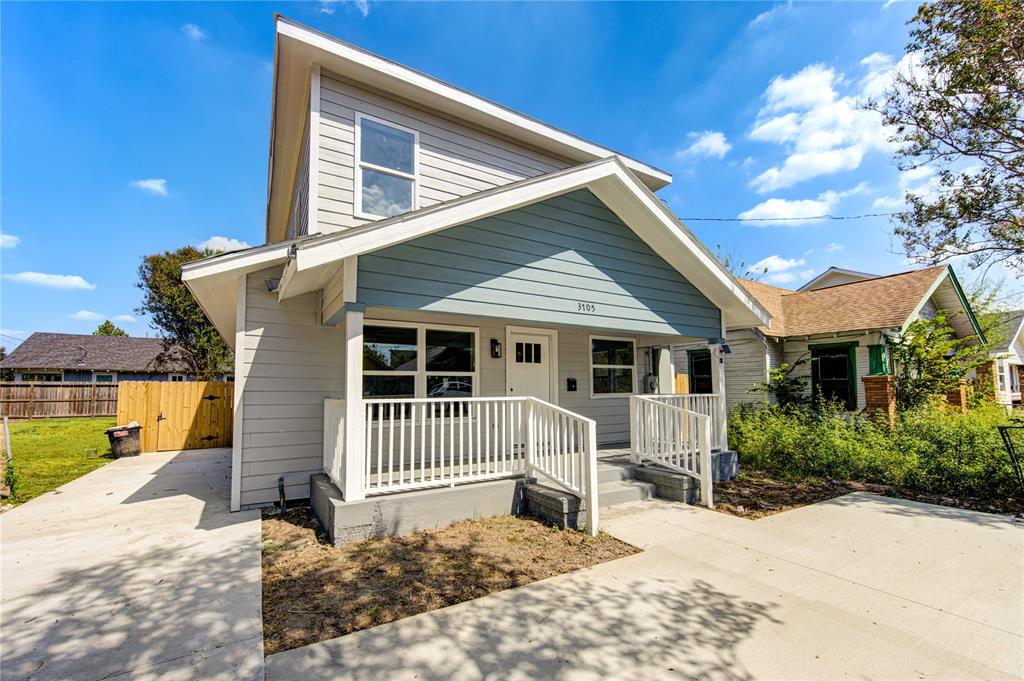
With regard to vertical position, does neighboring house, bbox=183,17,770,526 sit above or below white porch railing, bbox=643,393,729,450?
above

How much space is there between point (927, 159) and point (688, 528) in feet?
27.3

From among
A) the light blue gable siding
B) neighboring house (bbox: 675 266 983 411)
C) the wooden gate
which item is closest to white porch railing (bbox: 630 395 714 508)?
the light blue gable siding

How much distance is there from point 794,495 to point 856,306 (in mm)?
7812

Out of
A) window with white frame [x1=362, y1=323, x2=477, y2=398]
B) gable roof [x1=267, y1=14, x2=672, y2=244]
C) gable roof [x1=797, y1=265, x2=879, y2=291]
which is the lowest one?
window with white frame [x1=362, y1=323, x2=477, y2=398]

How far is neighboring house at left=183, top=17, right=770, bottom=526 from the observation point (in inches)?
190

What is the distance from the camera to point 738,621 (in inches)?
118

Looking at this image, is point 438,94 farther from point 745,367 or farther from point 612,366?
point 745,367

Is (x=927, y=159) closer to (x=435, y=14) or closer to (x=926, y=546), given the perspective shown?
(x=926, y=546)

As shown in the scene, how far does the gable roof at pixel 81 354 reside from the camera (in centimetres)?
2761

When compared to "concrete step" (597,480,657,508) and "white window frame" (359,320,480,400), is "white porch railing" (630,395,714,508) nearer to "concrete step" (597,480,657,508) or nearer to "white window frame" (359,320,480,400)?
"concrete step" (597,480,657,508)

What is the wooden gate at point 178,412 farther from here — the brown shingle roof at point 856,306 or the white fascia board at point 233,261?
the brown shingle roof at point 856,306

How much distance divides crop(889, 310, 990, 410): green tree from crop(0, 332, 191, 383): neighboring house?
32.2 metres

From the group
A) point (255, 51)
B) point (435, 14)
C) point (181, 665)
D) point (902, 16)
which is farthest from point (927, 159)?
point (255, 51)

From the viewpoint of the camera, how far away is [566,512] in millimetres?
4836
